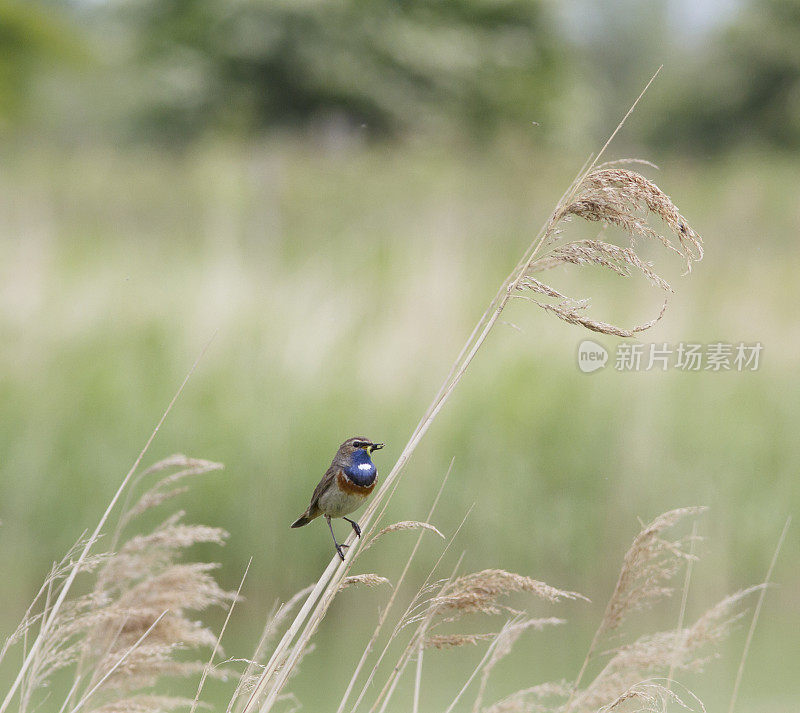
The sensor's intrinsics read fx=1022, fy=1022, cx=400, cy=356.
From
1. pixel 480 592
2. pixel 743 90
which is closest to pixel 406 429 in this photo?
pixel 480 592

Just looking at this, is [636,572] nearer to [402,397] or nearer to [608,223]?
[608,223]

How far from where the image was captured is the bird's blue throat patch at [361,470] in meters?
1.66

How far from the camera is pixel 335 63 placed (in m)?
15.7

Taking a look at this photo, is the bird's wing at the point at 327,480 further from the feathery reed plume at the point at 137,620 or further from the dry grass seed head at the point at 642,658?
the dry grass seed head at the point at 642,658

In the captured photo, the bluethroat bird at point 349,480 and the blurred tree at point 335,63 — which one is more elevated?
the blurred tree at point 335,63

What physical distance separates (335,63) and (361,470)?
1479 centimetres

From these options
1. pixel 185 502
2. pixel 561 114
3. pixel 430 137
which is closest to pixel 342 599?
pixel 185 502

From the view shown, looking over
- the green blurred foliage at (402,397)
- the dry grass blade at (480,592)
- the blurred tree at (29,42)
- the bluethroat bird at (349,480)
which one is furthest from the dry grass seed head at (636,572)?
the blurred tree at (29,42)

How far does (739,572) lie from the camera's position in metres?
4.16

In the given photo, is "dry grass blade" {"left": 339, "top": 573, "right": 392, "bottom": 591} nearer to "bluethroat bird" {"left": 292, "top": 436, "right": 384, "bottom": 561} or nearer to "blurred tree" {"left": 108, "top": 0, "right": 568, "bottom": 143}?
"bluethroat bird" {"left": 292, "top": 436, "right": 384, "bottom": 561}

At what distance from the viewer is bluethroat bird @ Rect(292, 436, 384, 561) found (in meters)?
1.67

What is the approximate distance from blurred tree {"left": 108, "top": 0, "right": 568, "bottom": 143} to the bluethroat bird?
13.9m

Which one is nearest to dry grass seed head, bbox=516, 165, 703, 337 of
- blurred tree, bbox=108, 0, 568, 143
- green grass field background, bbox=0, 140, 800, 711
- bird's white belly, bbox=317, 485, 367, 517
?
bird's white belly, bbox=317, 485, 367, 517

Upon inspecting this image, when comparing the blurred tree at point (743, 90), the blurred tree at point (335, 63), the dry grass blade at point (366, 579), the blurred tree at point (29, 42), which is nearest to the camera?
the dry grass blade at point (366, 579)
